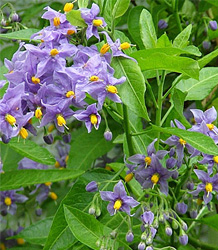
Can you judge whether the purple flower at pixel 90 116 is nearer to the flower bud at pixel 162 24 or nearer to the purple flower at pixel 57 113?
the purple flower at pixel 57 113

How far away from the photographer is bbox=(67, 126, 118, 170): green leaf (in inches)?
52.4

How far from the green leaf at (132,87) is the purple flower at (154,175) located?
15cm

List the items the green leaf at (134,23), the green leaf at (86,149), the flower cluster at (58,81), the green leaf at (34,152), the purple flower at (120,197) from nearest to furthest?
the flower cluster at (58,81), the purple flower at (120,197), the green leaf at (34,152), the green leaf at (134,23), the green leaf at (86,149)

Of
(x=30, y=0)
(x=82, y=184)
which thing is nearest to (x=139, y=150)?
(x=82, y=184)

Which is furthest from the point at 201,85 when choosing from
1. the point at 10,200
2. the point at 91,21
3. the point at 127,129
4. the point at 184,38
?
the point at 10,200

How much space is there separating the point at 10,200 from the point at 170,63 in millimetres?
672

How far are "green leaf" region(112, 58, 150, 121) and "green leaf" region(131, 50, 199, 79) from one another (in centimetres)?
4

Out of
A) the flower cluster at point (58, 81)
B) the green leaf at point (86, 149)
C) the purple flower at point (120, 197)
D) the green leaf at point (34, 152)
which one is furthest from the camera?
the green leaf at point (86, 149)

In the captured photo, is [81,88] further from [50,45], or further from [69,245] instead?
[69,245]

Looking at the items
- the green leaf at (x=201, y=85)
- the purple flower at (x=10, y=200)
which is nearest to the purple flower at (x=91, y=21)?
the green leaf at (x=201, y=85)

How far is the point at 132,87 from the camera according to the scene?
786 millimetres

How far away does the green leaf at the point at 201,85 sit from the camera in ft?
3.55

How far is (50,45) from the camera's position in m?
0.80

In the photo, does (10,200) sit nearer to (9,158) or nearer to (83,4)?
(9,158)
